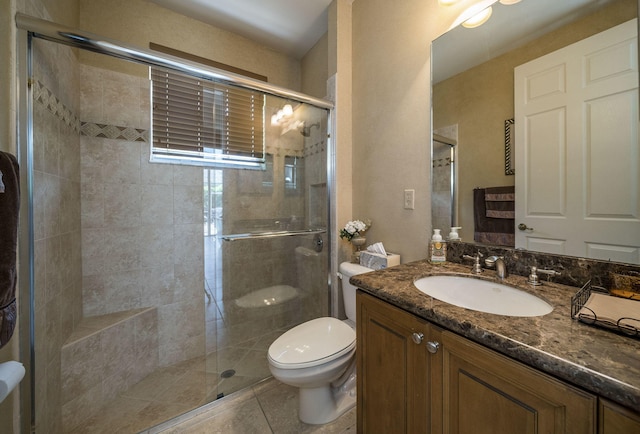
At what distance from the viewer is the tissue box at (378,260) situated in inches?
54.4

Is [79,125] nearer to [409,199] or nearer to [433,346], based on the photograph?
[409,199]

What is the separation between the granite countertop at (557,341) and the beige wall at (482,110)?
1.63 ft

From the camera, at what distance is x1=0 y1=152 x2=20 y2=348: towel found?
0.66 m

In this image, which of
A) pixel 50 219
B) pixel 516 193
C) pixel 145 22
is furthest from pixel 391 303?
pixel 145 22

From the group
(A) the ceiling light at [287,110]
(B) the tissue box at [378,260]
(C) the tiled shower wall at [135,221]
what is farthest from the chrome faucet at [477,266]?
(C) the tiled shower wall at [135,221]

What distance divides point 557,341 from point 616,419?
130 mm

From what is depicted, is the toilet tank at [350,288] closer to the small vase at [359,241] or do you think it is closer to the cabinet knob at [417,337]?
the small vase at [359,241]

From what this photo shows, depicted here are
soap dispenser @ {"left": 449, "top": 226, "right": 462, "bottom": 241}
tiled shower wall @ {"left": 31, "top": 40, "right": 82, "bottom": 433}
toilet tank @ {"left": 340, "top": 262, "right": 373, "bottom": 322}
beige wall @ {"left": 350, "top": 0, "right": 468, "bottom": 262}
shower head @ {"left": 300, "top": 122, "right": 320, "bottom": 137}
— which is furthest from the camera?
shower head @ {"left": 300, "top": 122, "right": 320, "bottom": 137}

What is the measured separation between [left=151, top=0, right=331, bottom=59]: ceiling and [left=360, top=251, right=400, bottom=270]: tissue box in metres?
1.89

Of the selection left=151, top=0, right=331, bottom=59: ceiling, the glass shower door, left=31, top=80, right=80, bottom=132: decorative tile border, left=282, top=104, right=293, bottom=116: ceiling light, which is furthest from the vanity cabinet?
left=151, top=0, right=331, bottom=59: ceiling

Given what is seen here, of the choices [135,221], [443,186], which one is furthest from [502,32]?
[135,221]

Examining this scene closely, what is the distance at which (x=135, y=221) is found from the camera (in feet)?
5.72

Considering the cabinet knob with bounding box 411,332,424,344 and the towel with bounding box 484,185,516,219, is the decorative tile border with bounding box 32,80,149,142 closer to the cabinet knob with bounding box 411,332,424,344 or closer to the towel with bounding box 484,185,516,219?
the cabinet knob with bounding box 411,332,424,344

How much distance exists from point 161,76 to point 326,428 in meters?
2.61
